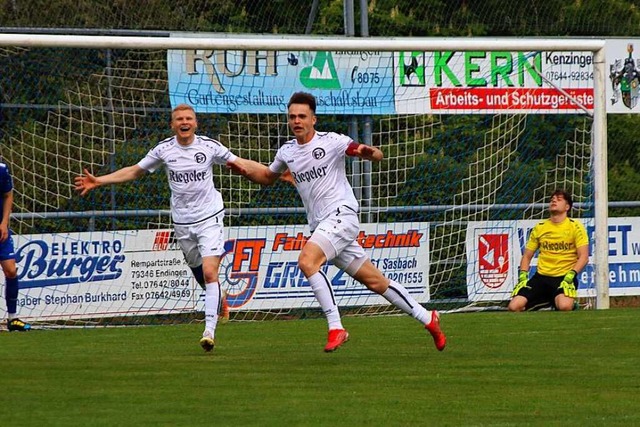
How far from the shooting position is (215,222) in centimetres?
1199

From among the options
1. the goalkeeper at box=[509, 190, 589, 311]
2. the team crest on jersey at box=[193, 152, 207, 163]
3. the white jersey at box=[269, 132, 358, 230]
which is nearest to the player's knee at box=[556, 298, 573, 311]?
the goalkeeper at box=[509, 190, 589, 311]

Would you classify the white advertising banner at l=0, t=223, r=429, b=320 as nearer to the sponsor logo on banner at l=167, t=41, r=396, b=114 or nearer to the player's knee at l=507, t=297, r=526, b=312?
the player's knee at l=507, t=297, r=526, b=312

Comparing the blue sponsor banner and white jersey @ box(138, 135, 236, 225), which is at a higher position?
the blue sponsor banner

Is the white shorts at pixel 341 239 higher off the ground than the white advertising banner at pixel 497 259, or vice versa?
the white shorts at pixel 341 239

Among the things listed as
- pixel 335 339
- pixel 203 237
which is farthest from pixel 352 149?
pixel 203 237

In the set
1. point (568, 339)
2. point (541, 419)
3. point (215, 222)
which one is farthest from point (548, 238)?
point (541, 419)

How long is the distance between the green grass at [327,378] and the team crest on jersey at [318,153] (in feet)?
5.31

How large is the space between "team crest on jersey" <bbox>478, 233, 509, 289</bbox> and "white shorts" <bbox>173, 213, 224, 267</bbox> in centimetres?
649

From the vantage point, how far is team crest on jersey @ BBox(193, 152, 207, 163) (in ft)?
Answer: 39.7

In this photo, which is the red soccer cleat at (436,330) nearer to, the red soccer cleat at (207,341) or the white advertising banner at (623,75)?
the red soccer cleat at (207,341)

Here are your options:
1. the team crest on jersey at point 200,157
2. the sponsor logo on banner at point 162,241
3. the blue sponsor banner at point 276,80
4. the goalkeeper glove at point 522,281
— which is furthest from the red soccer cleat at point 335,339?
the blue sponsor banner at point 276,80

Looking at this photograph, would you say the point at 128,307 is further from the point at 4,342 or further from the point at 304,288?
the point at 4,342

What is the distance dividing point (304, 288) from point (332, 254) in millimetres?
6593

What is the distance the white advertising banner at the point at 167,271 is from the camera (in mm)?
15906
